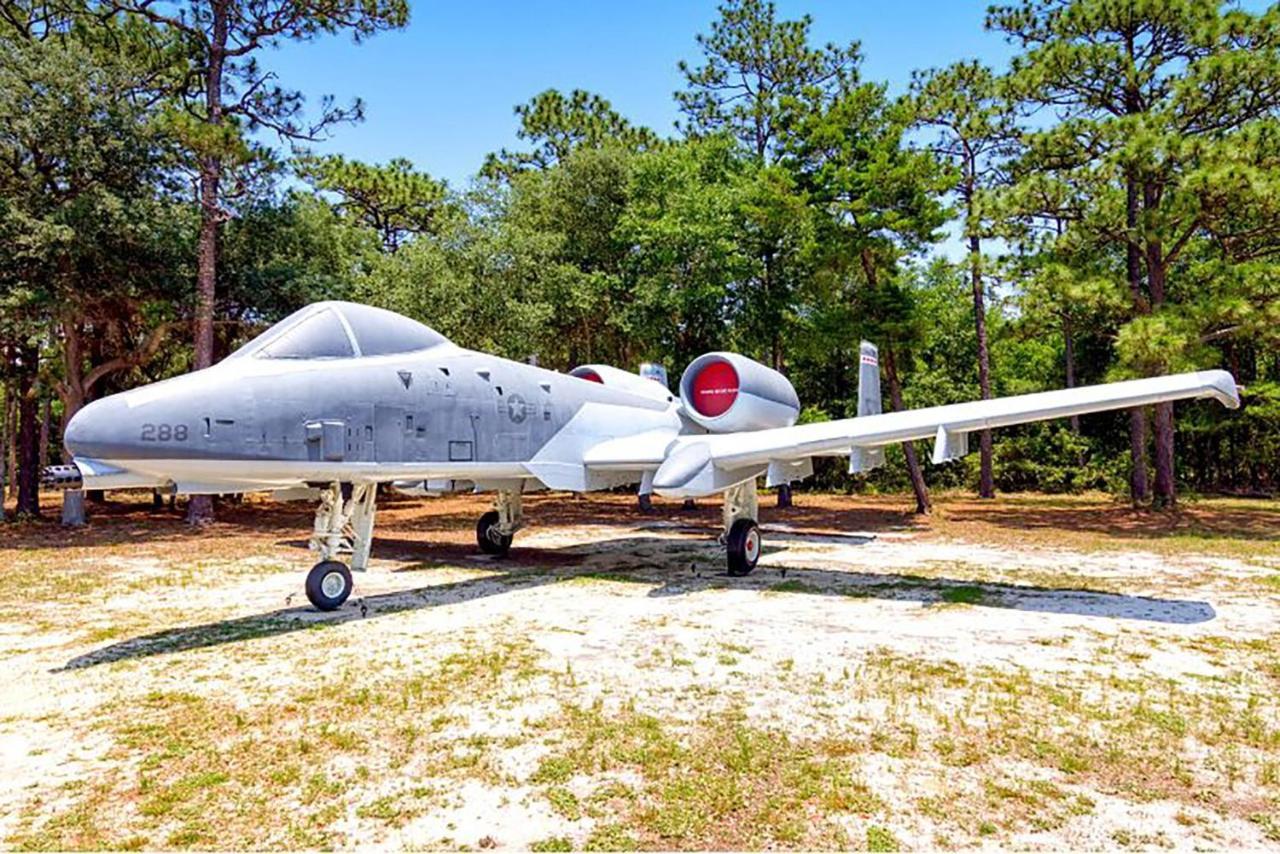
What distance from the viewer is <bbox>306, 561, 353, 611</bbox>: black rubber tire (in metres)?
8.73

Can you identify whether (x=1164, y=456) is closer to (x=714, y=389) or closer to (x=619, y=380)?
(x=714, y=389)

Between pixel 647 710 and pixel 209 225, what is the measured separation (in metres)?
18.5

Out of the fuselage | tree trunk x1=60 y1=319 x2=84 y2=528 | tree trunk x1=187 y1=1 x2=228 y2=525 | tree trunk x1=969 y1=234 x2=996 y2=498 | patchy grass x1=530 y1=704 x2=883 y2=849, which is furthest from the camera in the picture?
tree trunk x1=969 y1=234 x2=996 y2=498

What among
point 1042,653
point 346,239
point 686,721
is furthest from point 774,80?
point 686,721

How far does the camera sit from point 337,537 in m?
9.00

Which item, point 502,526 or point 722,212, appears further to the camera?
point 722,212

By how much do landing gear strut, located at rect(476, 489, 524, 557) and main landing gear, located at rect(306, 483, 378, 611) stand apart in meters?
4.25

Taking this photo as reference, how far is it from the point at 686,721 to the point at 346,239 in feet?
85.2

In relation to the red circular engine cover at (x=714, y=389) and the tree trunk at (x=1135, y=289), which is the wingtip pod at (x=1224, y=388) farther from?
the tree trunk at (x=1135, y=289)

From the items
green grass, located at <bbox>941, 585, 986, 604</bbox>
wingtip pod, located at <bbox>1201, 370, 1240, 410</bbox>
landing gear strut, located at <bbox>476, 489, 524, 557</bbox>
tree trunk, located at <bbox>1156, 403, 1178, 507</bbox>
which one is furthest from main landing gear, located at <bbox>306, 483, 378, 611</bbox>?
tree trunk, located at <bbox>1156, 403, 1178, 507</bbox>

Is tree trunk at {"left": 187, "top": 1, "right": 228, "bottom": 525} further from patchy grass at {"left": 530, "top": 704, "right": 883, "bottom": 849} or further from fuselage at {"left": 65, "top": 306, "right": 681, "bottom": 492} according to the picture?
patchy grass at {"left": 530, "top": 704, "right": 883, "bottom": 849}

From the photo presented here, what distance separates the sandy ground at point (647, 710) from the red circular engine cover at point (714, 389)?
2818mm

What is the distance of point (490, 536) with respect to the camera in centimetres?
1365

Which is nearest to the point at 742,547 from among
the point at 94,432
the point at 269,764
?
the point at 269,764
